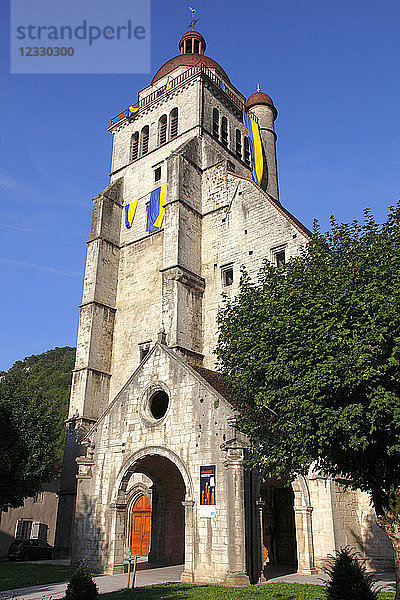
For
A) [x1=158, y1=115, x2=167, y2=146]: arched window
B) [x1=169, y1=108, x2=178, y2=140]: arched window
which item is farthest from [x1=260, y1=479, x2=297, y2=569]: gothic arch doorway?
[x1=158, y1=115, x2=167, y2=146]: arched window

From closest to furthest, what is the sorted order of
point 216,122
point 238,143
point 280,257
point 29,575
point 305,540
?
point 305,540 < point 29,575 < point 280,257 < point 216,122 < point 238,143

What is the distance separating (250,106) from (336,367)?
34104 mm

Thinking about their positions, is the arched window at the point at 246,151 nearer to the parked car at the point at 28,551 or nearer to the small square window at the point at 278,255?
the small square window at the point at 278,255

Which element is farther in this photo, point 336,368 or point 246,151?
point 246,151

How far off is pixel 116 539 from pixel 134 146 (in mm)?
29688

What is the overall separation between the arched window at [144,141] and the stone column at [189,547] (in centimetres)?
2824

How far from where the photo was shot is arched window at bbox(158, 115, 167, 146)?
37.1m

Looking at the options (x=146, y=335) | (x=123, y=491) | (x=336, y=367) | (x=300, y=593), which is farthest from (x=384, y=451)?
(x=146, y=335)

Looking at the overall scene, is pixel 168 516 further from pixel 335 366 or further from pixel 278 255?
pixel 278 255

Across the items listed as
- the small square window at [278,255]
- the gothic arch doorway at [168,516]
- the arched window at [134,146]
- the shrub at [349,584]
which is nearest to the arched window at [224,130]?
the arched window at [134,146]

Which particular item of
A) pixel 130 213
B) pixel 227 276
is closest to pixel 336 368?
pixel 227 276

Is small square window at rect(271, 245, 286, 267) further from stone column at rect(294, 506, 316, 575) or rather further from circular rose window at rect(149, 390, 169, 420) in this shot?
stone column at rect(294, 506, 316, 575)

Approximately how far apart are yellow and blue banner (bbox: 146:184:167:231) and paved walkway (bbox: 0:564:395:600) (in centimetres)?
1996

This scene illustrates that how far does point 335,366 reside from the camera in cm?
1193
